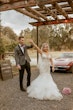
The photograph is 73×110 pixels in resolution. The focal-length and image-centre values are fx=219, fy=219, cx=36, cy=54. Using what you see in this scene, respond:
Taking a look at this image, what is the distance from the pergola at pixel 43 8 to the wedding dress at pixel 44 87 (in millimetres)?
1516

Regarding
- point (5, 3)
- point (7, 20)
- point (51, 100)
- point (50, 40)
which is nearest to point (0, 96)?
point (51, 100)

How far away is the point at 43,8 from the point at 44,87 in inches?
141

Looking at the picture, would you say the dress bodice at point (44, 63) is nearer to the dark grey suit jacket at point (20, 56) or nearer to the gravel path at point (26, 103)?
the dark grey suit jacket at point (20, 56)

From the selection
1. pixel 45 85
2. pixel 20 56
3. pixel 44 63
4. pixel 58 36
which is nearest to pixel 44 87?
pixel 45 85

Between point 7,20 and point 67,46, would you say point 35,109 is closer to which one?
point 7,20

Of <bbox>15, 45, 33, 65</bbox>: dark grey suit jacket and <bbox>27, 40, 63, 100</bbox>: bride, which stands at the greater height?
<bbox>15, 45, 33, 65</bbox>: dark grey suit jacket

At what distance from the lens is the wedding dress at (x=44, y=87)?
232 inches

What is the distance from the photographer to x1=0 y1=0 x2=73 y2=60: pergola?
20.5 ft

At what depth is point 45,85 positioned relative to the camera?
A: 608 cm

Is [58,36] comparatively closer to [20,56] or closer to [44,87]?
[20,56]

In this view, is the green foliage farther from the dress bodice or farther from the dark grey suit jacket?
the dress bodice

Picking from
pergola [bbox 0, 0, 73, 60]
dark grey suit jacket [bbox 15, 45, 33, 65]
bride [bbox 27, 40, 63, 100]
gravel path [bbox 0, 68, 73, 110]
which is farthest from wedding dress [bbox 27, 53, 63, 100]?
pergola [bbox 0, 0, 73, 60]

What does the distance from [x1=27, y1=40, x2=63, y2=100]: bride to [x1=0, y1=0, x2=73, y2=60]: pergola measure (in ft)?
4.06

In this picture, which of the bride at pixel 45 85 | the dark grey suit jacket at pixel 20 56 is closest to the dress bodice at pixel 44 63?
the bride at pixel 45 85
